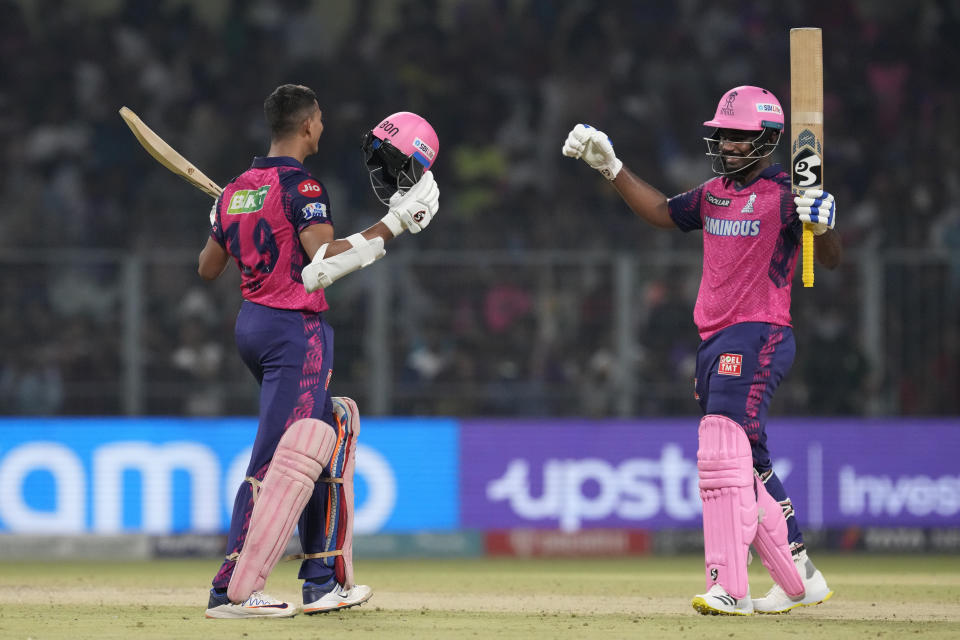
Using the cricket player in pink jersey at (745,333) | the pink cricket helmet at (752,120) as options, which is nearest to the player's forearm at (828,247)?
the cricket player in pink jersey at (745,333)

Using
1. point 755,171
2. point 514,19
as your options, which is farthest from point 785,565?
point 514,19

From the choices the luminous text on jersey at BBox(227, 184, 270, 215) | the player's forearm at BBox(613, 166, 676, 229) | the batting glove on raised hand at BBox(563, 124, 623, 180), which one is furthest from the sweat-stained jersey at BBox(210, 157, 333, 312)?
the player's forearm at BBox(613, 166, 676, 229)

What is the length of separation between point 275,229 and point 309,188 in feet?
0.73

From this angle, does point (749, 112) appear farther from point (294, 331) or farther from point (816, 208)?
point (294, 331)

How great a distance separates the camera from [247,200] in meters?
6.32


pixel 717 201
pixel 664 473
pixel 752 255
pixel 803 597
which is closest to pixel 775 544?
pixel 803 597

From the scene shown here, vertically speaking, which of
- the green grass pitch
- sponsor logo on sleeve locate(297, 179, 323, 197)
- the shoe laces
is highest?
sponsor logo on sleeve locate(297, 179, 323, 197)

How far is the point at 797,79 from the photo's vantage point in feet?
22.0

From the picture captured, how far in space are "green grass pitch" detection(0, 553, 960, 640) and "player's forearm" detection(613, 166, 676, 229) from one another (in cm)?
180

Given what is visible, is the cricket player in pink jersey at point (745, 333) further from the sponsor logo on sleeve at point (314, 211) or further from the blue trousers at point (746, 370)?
the sponsor logo on sleeve at point (314, 211)

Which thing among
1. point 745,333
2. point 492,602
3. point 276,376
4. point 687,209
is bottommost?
point 492,602

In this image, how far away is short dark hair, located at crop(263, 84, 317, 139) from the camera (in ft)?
21.0

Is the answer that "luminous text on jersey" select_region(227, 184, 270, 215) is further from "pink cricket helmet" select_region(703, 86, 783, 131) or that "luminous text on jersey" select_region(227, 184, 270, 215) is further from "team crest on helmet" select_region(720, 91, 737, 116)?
"team crest on helmet" select_region(720, 91, 737, 116)

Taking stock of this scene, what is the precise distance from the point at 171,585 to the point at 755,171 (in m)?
4.10
